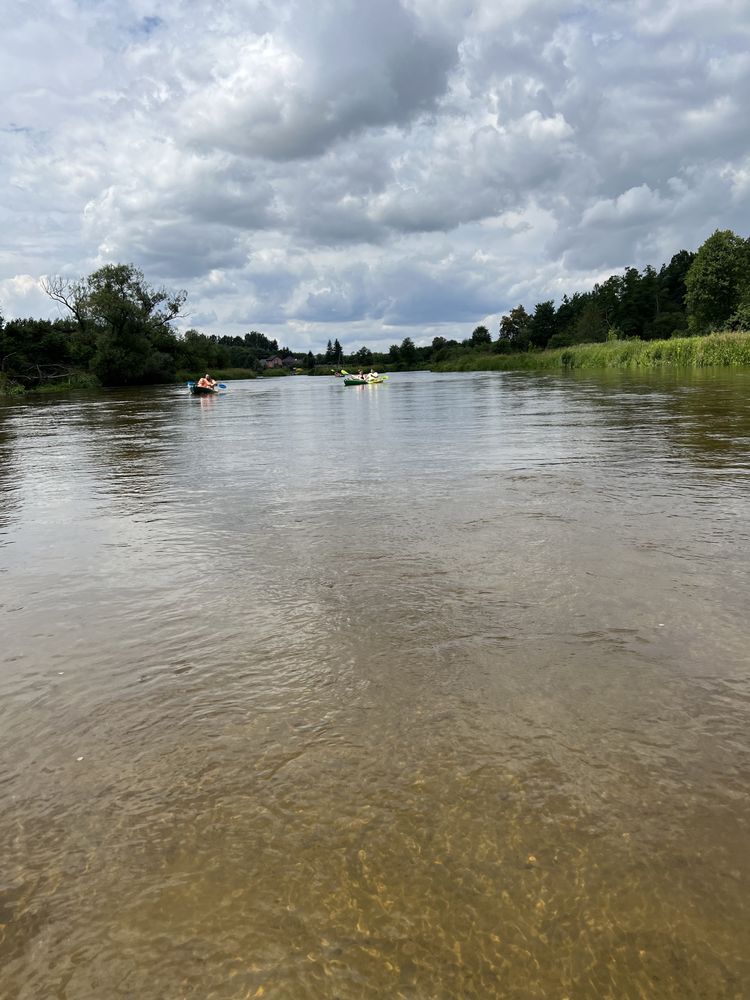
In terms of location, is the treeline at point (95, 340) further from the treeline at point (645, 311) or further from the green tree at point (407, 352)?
the green tree at point (407, 352)

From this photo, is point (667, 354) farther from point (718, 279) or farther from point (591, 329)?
point (591, 329)

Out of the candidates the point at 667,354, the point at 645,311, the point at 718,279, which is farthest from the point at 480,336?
the point at 667,354

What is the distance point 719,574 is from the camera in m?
5.52

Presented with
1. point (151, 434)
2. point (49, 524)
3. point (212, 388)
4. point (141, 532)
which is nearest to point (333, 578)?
point (141, 532)

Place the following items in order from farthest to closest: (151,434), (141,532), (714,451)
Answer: (151,434)
(714,451)
(141,532)

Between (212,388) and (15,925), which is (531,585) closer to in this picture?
(15,925)

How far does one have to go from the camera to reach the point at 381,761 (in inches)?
124

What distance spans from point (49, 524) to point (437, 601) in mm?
6029

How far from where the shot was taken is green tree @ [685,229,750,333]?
7662cm

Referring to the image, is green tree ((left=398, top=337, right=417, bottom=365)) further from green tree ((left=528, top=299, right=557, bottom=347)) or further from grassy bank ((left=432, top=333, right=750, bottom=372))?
grassy bank ((left=432, top=333, right=750, bottom=372))

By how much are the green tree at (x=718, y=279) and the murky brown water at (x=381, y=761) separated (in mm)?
83035

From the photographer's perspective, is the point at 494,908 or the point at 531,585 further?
the point at 531,585

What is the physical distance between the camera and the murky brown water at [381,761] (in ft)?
7.12

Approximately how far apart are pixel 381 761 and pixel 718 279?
89.3 m
